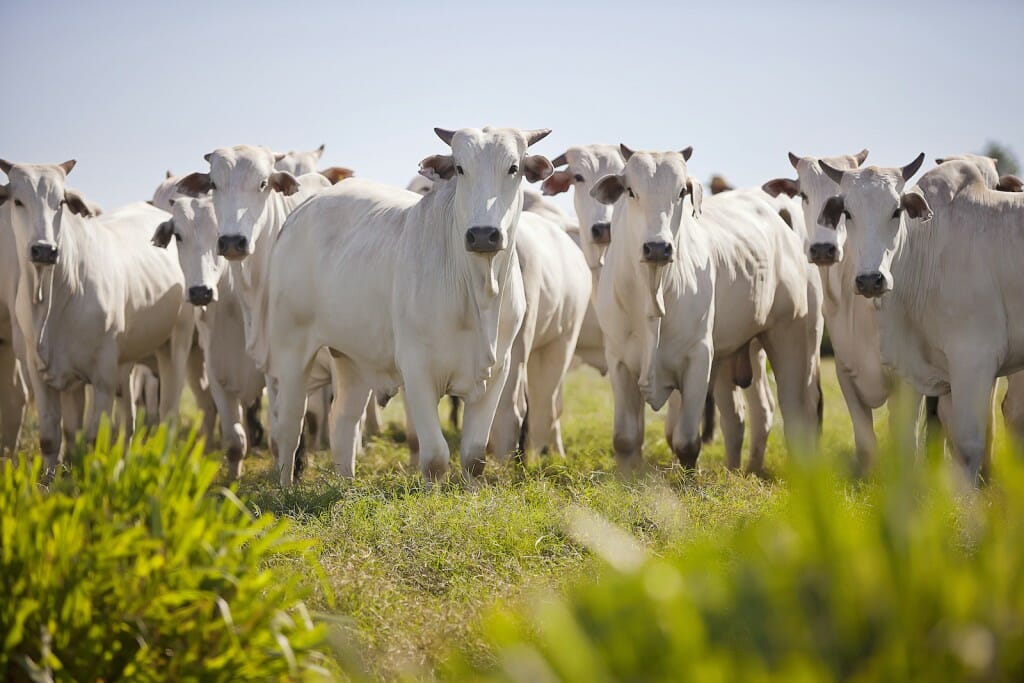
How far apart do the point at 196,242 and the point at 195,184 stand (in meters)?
0.50

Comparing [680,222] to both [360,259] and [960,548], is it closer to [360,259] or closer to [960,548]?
[360,259]

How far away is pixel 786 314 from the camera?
9312 millimetres

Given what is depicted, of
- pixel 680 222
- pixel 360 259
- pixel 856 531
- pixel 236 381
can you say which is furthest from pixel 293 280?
pixel 856 531

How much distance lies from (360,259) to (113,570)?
13.6ft

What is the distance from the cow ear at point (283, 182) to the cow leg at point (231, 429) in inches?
71.3

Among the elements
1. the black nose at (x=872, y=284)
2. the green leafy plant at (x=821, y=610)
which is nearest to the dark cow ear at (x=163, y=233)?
the black nose at (x=872, y=284)

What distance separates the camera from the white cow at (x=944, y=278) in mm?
7277

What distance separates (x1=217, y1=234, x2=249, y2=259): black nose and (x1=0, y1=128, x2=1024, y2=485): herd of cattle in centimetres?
2

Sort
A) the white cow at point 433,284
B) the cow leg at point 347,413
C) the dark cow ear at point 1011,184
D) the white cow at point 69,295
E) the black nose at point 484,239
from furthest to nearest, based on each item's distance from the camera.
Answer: the dark cow ear at point 1011,184 → the white cow at point 69,295 → the cow leg at point 347,413 → the white cow at point 433,284 → the black nose at point 484,239

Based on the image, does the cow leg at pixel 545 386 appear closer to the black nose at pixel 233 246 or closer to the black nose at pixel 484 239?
the black nose at pixel 233 246

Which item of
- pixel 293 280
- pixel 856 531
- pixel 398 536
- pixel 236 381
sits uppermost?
pixel 856 531

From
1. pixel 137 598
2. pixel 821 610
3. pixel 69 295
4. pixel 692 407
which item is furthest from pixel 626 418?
pixel 821 610

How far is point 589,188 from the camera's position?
32.3ft

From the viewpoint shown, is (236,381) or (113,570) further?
(236,381)
